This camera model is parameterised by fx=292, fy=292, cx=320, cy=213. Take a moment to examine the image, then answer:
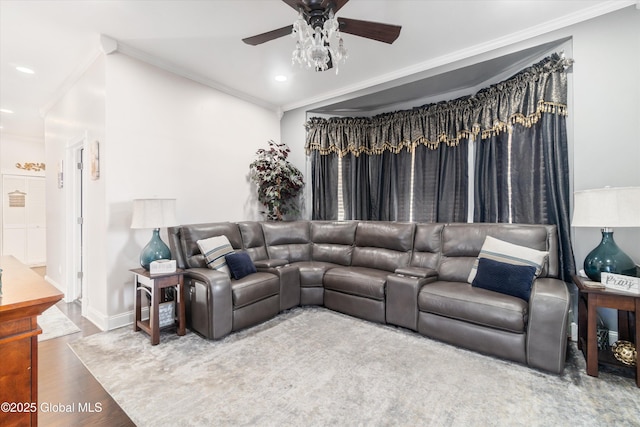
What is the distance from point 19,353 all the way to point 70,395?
53.4 inches

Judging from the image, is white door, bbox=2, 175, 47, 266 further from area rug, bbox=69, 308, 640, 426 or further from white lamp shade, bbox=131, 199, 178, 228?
area rug, bbox=69, 308, 640, 426

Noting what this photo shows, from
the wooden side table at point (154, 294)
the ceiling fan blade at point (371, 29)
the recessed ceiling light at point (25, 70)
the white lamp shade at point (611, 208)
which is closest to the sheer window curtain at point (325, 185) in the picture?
the wooden side table at point (154, 294)

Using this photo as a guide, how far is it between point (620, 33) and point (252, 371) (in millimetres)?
4075

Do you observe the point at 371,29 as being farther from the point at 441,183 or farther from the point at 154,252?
the point at 154,252

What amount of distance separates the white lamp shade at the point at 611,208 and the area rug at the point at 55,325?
185 inches

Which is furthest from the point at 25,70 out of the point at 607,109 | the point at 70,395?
the point at 607,109

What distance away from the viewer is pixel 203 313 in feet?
8.97

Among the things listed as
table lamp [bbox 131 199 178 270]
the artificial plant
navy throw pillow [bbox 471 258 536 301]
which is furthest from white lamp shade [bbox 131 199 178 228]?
navy throw pillow [bbox 471 258 536 301]

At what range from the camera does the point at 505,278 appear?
8.19 feet

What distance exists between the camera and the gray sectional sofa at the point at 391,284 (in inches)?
88.3

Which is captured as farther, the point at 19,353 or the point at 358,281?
the point at 358,281

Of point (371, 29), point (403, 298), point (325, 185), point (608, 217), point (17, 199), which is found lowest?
point (403, 298)

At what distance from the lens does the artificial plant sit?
437cm

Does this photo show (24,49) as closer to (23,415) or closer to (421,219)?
(23,415)
